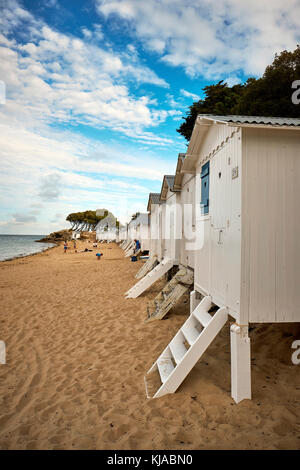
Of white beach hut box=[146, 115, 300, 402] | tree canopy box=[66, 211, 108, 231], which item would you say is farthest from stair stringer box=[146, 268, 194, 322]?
tree canopy box=[66, 211, 108, 231]

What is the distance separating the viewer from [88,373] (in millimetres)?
5039

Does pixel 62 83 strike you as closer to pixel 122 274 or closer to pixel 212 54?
pixel 212 54

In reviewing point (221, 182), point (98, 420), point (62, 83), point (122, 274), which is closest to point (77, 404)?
point (98, 420)

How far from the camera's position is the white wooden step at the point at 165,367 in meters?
4.41

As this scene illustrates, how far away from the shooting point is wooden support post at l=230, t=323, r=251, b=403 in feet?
12.7

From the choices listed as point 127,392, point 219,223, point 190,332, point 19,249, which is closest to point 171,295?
point 190,332

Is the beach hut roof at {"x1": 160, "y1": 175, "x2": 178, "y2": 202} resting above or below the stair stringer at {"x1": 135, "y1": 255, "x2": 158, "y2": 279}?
above

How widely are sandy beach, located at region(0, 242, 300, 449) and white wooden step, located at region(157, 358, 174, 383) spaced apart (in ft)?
1.05

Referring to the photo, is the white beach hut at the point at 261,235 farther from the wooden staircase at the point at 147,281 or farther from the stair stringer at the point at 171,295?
the wooden staircase at the point at 147,281

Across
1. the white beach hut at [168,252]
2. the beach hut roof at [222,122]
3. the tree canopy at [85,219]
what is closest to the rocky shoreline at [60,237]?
the tree canopy at [85,219]

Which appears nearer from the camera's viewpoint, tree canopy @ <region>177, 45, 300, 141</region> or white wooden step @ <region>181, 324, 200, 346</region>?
white wooden step @ <region>181, 324, 200, 346</region>

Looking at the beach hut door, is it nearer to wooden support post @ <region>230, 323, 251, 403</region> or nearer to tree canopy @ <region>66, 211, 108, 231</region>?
wooden support post @ <region>230, 323, 251, 403</region>

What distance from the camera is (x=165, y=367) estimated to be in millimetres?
4680
